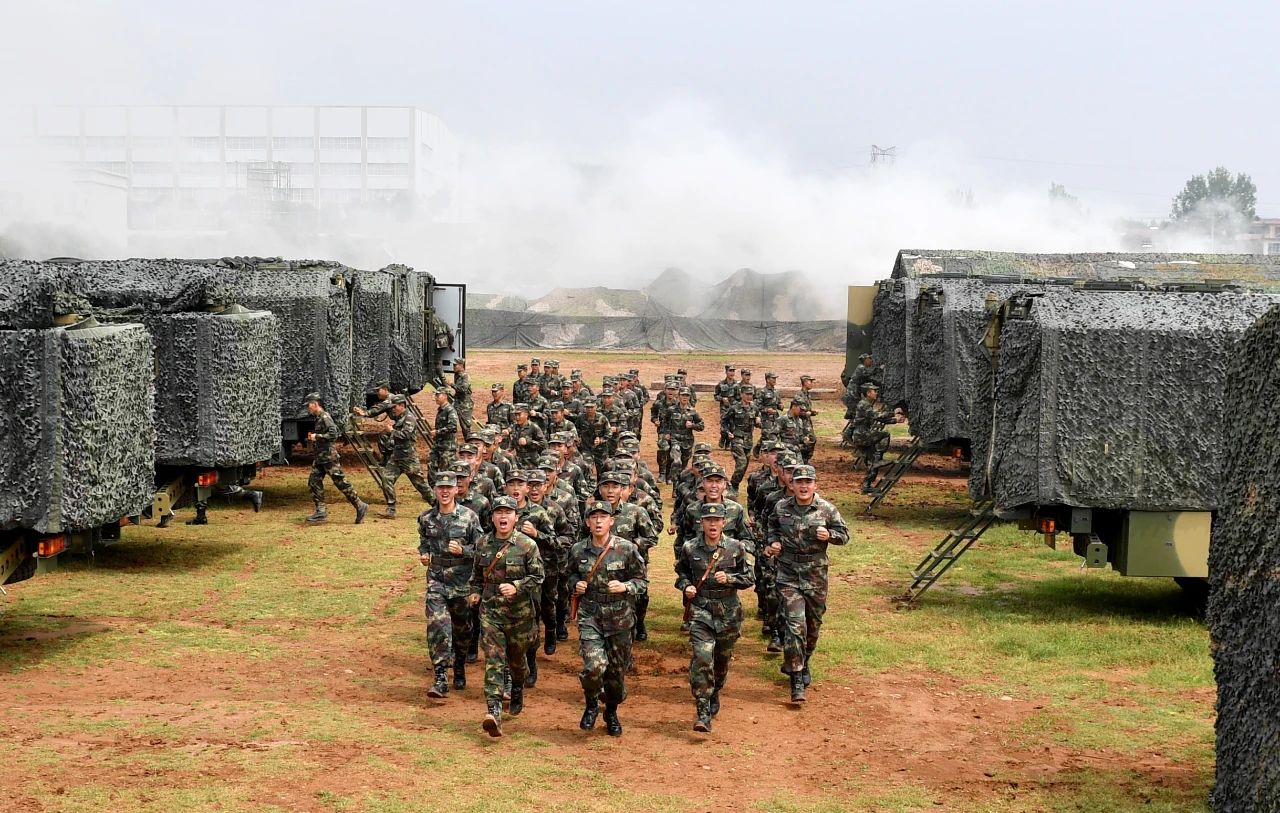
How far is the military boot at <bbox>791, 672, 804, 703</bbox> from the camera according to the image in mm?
10867

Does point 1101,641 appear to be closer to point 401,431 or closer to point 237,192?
point 401,431

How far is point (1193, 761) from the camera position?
9.31m

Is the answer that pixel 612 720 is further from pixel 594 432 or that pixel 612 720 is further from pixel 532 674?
pixel 594 432

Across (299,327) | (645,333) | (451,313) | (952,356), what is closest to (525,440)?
(299,327)

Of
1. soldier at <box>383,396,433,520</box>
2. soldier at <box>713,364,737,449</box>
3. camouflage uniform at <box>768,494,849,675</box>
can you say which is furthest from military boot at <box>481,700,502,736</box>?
soldier at <box>713,364,737,449</box>

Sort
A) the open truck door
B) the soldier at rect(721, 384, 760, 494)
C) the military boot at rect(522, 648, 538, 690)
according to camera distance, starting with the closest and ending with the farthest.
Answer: the military boot at rect(522, 648, 538, 690)
the soldier at rect(721, 384, 760, 494)
the open truck door

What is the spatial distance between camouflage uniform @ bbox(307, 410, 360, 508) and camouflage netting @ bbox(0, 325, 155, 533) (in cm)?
663

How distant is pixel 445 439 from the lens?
64.6 feet

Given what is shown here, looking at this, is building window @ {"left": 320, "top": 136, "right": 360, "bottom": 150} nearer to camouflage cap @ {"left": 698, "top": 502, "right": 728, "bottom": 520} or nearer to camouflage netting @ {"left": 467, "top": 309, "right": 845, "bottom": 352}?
camouflage netting @ {"left": 467, "top": 309, "right": 845, "bottom": 352}

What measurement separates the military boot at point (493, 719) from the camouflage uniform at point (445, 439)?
9922 mm

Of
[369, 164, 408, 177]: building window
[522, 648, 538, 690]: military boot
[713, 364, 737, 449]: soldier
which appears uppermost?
[369, 164, 408, 177]: building window

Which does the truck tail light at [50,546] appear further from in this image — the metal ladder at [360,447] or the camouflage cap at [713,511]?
the metal ladder at [360,447]

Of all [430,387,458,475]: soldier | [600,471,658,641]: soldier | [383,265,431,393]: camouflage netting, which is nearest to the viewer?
[600,471,658,641]: soldier

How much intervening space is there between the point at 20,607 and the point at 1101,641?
10573 millimetres
